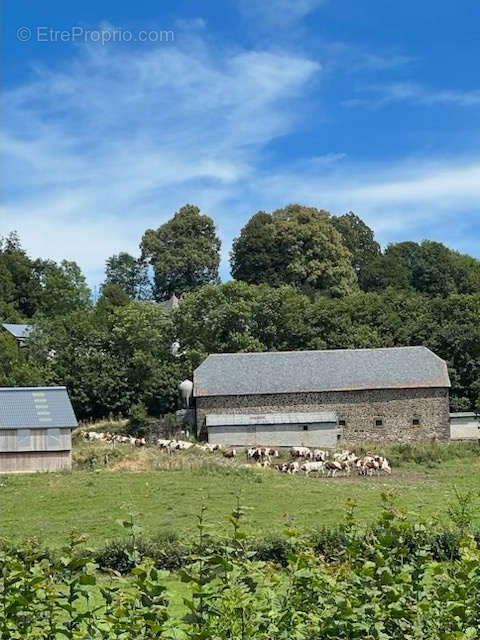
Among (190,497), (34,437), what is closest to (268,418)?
(34,437)

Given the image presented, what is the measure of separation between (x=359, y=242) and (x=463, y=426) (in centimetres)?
4201

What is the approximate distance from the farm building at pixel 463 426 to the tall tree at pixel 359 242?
35137mm

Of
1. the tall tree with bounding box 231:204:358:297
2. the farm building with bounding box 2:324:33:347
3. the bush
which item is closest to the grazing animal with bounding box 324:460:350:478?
the bush

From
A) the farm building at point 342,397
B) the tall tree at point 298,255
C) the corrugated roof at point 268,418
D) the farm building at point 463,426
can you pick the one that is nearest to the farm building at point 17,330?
the tall tree at point 298,255

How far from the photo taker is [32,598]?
5.37 meters

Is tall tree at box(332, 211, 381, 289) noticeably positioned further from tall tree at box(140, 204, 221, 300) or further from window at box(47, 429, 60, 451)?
window at box(47, 429, 60, 451)

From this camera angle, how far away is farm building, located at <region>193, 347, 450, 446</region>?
137 feet

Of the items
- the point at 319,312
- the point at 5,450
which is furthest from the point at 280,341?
the point at 5,450

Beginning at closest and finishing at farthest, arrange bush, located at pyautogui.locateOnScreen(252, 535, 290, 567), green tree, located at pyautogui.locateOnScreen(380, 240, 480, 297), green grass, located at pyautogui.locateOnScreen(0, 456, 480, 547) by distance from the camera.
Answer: bush, located at pyautogui.locateOnScreen(252, 535, 290, 567) → green grass, located at pyautogui.locateOnScreen(0, 456, 480, 547) → green tree, located at pyautogui.locateOnScreen(380, 240, 480, 297)

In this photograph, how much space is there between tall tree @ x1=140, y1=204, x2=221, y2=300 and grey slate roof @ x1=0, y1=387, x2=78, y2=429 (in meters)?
48.3

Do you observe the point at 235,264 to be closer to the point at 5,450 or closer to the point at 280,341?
the point at 280,341

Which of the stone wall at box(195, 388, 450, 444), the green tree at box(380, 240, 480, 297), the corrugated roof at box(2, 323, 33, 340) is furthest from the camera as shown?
the green tree at box(380, 240, 480, 297)

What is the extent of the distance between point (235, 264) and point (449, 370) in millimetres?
33922

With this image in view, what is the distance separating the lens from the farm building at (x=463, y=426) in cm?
4253
